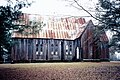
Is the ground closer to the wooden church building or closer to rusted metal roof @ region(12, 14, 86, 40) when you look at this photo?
the wooden church building

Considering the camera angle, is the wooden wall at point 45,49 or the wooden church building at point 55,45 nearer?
the wooden wall at point 45,49

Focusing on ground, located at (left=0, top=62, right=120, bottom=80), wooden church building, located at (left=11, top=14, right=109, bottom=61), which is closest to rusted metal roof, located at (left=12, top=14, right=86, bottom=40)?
wooden church building, located at (left=11, top=14, right=109, bottom=61)

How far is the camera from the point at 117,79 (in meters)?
10.9

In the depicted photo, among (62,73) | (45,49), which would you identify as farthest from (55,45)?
(62,73)

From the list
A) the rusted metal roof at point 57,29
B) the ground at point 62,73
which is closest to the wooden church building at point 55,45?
the rusted metal roof at point 57,29

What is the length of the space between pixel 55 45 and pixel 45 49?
2.09 m

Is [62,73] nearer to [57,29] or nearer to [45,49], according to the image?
[45,49]

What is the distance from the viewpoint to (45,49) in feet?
116

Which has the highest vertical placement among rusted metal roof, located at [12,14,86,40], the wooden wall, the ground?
rusted metal roof, located at [12,14,86,40]

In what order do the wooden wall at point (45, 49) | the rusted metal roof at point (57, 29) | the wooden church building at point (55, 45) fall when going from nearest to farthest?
the wooden wall at point (45, 49)
the wooden church building at point (55, 45)
the rusted metal roof at point (57, 29)

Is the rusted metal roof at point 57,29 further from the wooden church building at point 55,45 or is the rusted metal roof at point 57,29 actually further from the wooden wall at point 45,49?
the wooden wall at point 45,49

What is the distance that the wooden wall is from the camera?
33.8m

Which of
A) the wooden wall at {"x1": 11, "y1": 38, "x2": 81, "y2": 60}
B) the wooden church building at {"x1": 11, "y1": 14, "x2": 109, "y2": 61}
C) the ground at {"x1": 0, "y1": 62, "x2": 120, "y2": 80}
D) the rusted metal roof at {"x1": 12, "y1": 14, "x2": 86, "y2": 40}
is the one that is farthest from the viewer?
the rusted metal roof at {"x1": 12, "y1": 14, "x2": 86, "y2": 40}

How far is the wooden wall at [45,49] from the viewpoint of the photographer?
33.8 meters
